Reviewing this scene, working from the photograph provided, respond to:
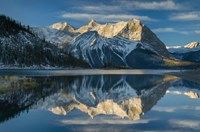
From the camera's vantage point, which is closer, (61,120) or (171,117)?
(61,120)

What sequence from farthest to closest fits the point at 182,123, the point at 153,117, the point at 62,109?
the point at 62,109 → the point at 153,117 → the point at 182,123

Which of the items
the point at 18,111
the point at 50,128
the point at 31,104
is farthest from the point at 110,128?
the point at 31,104

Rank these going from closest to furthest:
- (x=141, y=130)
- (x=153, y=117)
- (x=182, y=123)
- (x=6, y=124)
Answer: (x=141, y=130) → (x=6, y=124) → (x=182, y=123) → (x=153, y=117)

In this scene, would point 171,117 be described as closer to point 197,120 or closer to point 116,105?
point 197,120

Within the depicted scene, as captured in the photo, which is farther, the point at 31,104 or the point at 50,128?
the point at 31,104

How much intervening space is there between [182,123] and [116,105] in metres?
20.0

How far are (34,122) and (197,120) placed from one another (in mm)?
16069

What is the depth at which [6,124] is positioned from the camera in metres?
37.4

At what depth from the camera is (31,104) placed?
184ft

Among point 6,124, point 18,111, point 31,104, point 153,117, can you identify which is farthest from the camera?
point 31,104

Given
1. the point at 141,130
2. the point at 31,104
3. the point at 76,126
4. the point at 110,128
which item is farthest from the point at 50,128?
the point at 31,104

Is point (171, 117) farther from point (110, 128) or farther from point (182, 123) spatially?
point (110, 128)

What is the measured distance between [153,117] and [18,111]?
15.0 metres

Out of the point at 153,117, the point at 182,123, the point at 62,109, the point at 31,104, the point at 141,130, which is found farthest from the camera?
the point at 31,104
